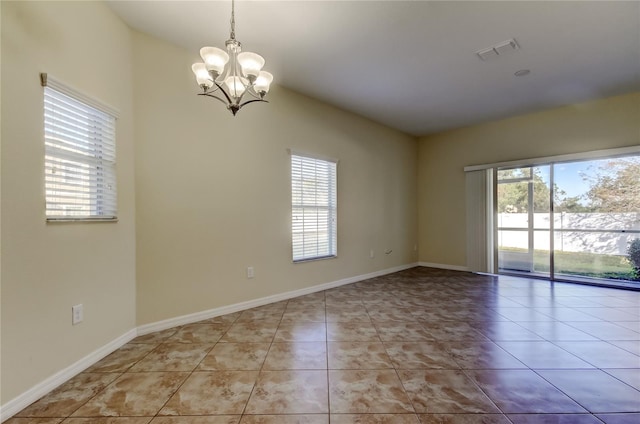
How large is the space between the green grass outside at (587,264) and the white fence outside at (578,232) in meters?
0.08

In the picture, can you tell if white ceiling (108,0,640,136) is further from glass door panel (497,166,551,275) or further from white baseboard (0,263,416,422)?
white baseboard (0,263,416,422)

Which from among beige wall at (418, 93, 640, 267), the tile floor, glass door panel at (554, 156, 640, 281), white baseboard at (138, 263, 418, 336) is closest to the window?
white baseboard at (138, 263, 418, 336)

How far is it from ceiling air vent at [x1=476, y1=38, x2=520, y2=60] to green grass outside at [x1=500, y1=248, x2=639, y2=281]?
357 centimetres

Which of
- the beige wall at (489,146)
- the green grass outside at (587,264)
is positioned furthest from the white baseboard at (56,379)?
the green grass outside at (587,264)

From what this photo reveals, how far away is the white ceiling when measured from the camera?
2312 mm

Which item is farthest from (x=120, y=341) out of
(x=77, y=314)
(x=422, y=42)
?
(x=422, y=42)

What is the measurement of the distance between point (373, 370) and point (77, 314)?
2.23 m

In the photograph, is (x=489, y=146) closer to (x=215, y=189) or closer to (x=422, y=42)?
(x=422, y=42)

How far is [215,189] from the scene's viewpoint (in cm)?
308

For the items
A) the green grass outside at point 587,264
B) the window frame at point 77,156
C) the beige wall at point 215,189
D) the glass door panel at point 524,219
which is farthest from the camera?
the glass door panel at point 524,219

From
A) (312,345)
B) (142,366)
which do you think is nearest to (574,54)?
(312,345)

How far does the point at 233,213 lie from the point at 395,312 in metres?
2.25

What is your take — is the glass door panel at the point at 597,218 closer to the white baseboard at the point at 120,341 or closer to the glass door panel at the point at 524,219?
the glass door panel at the point at 524,219

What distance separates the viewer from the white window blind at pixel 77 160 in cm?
185
